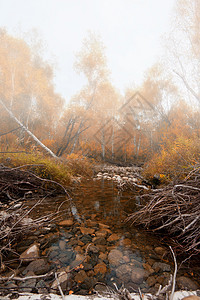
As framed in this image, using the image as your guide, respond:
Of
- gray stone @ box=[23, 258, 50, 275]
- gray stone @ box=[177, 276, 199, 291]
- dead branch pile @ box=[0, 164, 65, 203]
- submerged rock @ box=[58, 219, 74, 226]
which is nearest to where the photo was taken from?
gray stone @ box=[177, 276, 199, 291]

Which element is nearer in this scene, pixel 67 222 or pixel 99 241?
pixel 99 241

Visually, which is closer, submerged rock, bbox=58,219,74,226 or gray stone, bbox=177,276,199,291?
gray stone, bbox=177,276,199,291

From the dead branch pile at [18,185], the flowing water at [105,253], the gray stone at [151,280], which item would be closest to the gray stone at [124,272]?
the flowing water at [105,253]

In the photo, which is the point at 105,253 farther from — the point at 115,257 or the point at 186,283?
the point at 186,283

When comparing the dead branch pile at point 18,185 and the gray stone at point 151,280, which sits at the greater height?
the dead branch pile at point 18,185

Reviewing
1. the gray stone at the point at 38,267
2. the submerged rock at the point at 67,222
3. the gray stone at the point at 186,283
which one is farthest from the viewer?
the submerged rock at the point at 67,222

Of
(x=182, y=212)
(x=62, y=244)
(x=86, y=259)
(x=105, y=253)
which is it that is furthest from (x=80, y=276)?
(x=182, y=212)

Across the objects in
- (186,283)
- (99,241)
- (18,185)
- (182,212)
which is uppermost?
(182,212)

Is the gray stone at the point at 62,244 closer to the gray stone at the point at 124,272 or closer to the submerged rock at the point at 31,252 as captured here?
the submerged rock at the point at 31,252

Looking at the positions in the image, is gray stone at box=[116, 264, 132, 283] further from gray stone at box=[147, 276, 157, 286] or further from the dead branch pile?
the dead branch pile

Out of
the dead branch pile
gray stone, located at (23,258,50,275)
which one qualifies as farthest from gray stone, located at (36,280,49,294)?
the dead branch pile

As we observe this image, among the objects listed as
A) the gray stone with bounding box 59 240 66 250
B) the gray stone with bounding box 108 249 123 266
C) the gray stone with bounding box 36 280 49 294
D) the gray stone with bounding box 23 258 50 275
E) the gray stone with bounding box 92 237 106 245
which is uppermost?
the gray stone with bounding box 36 280 49 294

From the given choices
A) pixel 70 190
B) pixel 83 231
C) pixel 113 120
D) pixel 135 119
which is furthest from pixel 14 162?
pixel 135 119

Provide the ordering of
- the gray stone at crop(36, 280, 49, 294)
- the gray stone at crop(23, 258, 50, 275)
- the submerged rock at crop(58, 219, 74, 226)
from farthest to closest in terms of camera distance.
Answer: the submerged rock at crop(58, 219, 74, 226)
the gray stone at crop(23, 258, 50, 275)
the gray stone at crop(36, 280, 49, 294)
